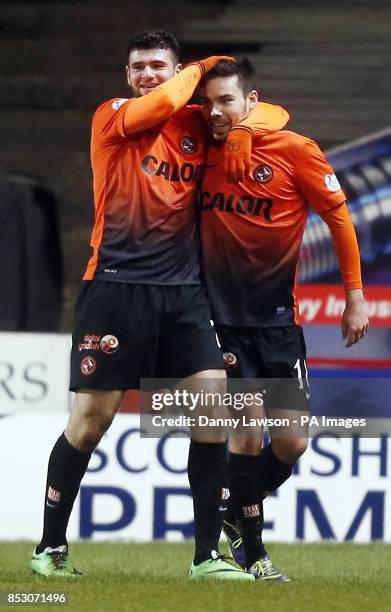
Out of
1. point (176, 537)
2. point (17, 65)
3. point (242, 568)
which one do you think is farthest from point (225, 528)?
point (17, 65)

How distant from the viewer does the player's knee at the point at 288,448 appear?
5758 millimetres

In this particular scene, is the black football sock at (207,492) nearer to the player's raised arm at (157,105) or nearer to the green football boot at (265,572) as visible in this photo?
the green football boot at (265,572)

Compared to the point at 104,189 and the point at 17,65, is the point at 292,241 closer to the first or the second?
the point at 104,189

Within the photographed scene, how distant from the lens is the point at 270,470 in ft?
19.1

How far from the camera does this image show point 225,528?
5.87 metres

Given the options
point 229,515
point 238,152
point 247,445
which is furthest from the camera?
point 229,515

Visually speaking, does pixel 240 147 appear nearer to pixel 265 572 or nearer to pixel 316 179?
pixel 316 179

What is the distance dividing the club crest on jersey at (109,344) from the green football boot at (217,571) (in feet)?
2.63

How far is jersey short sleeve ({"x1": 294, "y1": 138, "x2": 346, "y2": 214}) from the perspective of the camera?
5520 mm

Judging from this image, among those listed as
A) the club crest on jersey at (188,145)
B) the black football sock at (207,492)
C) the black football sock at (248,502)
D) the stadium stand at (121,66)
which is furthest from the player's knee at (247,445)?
the stadium stand at (121,66)

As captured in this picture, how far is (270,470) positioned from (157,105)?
1.56m

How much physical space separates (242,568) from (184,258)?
1.19 m

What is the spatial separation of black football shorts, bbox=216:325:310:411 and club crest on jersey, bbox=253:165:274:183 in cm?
57

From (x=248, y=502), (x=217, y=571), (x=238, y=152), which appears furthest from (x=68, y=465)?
(x=238, y=152)
